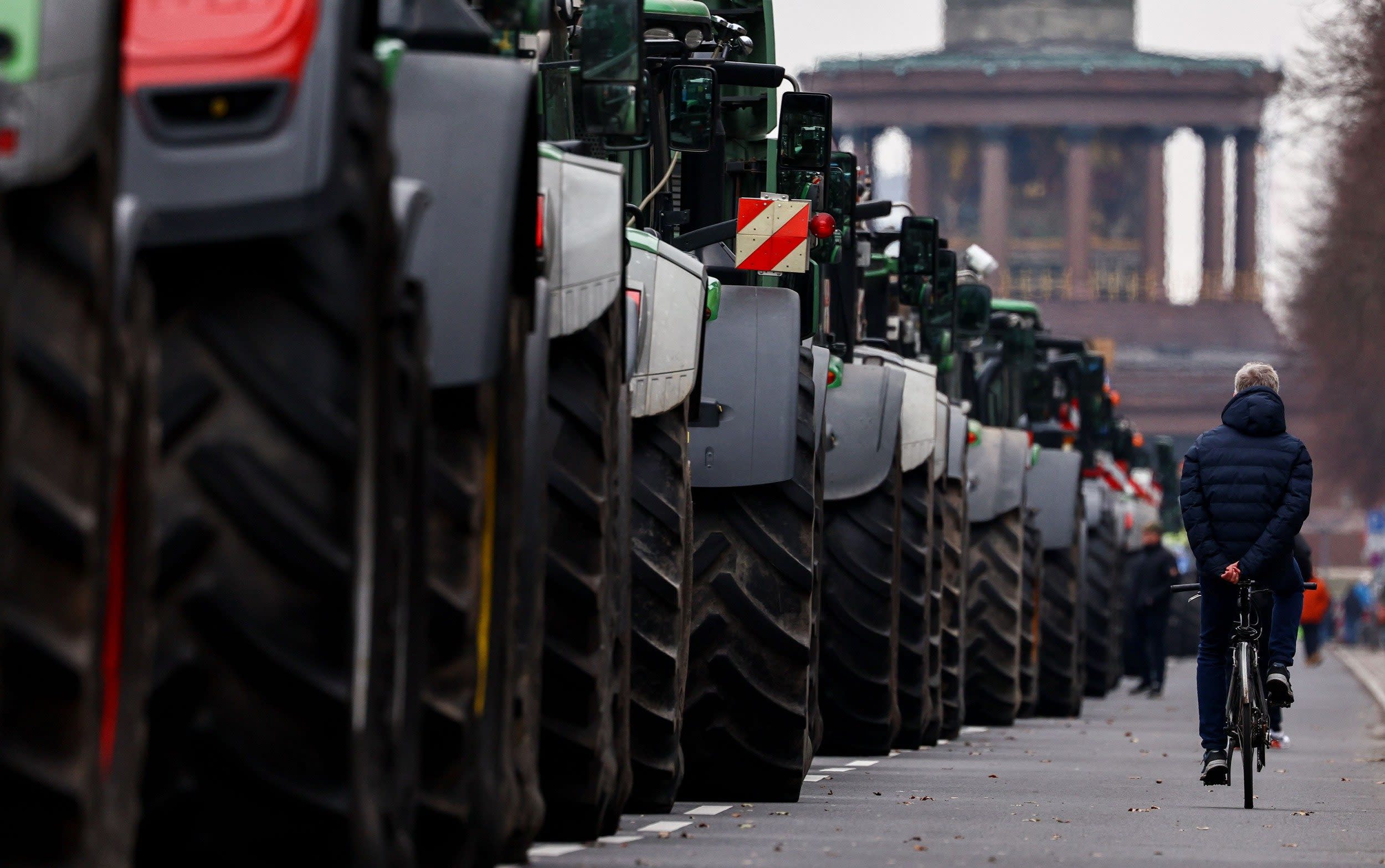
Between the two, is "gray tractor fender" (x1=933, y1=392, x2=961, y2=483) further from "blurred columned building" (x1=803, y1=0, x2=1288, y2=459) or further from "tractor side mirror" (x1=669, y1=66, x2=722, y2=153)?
"blurred columned building" (x1=803, y1=0, x2=1288, y2=459)

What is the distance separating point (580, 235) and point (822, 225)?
679cm

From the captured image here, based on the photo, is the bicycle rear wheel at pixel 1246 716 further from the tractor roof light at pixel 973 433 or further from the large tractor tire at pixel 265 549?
the large tractor tire at pixel 265 549

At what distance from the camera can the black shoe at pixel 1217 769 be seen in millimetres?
15070

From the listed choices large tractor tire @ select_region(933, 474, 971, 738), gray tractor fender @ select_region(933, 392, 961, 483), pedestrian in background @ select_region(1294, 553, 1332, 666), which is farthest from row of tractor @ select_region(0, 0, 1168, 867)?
pedestrian in background @ select_region(1294, 553, 1332, 666)

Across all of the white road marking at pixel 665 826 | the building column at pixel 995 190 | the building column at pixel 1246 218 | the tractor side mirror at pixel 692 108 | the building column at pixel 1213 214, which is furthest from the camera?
the building column at pixel 995 190

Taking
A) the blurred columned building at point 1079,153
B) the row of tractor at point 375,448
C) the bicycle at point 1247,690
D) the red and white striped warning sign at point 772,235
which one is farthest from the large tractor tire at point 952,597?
the blurred columned building at point 1079,153

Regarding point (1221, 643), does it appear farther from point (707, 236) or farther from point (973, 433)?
point (973, 433)

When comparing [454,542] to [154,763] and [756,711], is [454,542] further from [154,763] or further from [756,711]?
[756,711]

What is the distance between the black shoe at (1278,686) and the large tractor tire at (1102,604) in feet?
58.3

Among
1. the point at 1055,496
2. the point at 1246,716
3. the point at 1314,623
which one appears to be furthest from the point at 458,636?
the point at 1314,623

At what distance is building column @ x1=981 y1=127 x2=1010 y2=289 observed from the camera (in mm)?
142750

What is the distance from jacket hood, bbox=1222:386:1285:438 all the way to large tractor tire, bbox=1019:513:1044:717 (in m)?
10.7

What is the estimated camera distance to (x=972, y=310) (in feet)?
90.9

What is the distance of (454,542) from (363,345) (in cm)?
126
